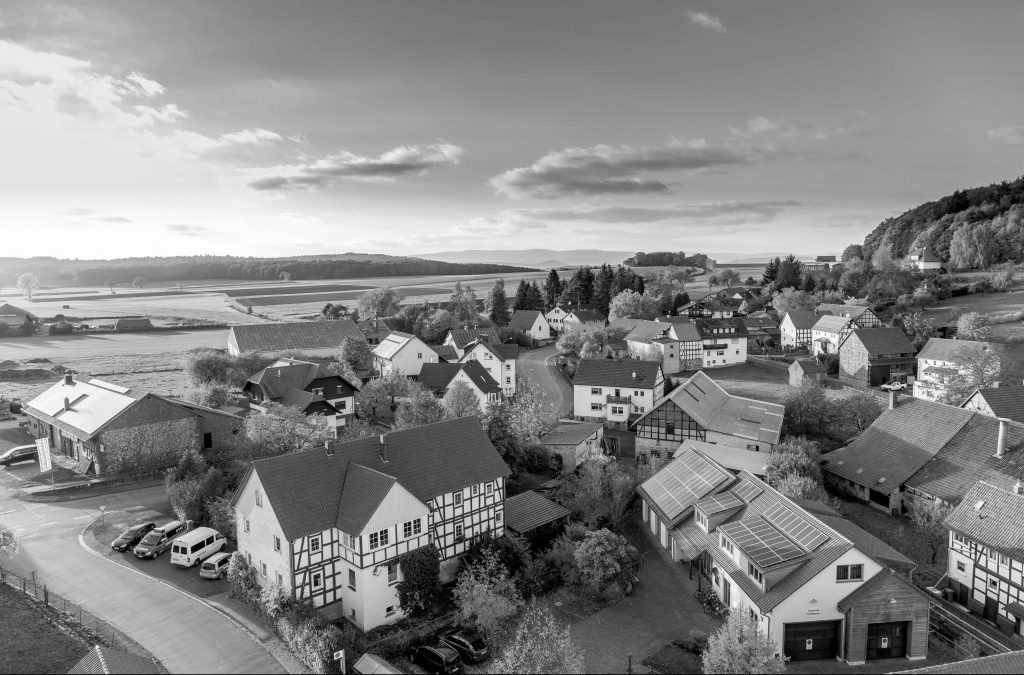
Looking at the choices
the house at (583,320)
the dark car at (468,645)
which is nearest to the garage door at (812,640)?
the dark car at (468,645)

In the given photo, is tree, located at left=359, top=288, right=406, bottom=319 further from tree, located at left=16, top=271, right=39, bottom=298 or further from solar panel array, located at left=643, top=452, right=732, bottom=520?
solar panel array, located at left=643, top=452, right=732, bottom=520

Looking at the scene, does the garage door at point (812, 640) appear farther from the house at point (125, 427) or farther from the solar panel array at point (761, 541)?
the house at point (125, 427)

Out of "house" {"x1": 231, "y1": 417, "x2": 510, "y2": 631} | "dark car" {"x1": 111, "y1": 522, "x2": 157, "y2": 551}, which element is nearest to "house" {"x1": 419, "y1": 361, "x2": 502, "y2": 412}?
"house" {"x1": 231, "y1": 417, "x2": 510, "y2": 631}

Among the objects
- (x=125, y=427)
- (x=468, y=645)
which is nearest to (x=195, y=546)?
(x=468, y=645)

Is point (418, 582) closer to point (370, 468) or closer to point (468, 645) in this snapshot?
point (468, 645)

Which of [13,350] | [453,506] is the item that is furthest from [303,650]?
[13,350]

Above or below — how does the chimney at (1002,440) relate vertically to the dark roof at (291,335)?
below
